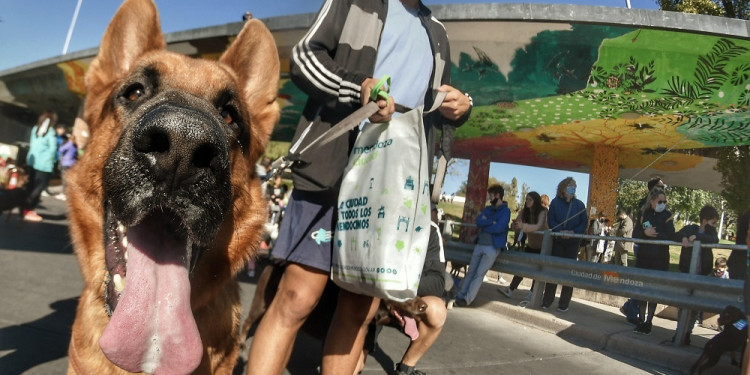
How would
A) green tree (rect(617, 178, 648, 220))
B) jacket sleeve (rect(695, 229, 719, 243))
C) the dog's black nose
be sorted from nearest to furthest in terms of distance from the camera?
the dog's black nose, jacket sleeve (rect(695, 229, 719, 243)), green tree (rect(617, 178, 648, 220))

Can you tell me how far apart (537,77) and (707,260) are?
497 cm

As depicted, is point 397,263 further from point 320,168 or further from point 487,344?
point 487,344

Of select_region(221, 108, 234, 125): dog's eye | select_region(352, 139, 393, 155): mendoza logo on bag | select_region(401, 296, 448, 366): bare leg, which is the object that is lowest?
select_region(401, 296, 448, 366): bare leg

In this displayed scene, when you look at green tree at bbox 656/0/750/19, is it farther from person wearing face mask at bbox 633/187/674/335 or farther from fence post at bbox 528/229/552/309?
fence post at bbox 528/229/552/309

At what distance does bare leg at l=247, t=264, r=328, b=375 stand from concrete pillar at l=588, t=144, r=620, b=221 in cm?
1031

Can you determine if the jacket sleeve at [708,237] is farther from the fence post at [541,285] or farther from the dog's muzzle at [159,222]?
the dog's muzzle at [159,222]

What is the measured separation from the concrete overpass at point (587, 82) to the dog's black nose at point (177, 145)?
4983 mm

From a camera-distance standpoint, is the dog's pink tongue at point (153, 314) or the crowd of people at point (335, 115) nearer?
the dog's pink tongue at point (153, 314)

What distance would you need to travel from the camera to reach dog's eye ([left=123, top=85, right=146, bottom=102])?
77.6 inches

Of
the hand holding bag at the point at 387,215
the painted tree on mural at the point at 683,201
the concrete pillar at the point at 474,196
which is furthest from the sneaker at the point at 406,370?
the concrete pillar at the point at 474,196

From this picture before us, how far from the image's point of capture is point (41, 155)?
8016mm

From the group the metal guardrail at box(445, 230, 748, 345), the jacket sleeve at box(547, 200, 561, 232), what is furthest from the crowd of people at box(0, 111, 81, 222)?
the jacket sleeve at box(547, 200, 561, 232)

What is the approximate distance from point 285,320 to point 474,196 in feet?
41.1

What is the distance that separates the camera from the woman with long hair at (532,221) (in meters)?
8.96
